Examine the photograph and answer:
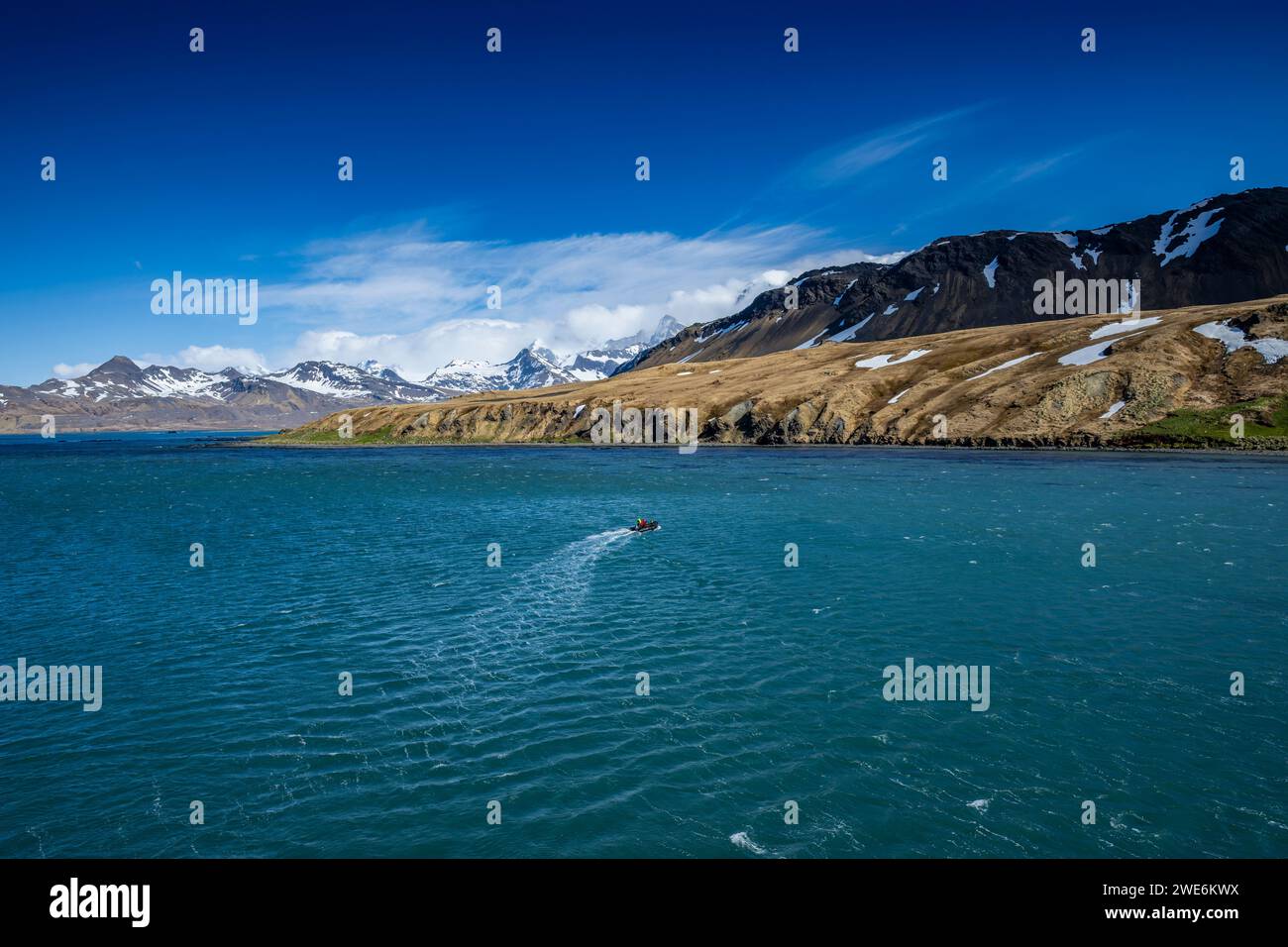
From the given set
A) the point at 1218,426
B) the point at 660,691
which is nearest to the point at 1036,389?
the point at 1218,426

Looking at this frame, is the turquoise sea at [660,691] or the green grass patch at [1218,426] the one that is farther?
the green grass patch at [1218,426]

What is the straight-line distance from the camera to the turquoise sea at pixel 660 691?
18.6 m

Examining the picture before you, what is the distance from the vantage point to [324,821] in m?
18.8

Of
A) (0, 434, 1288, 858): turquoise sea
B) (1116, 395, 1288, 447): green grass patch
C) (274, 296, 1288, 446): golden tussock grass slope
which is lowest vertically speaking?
(0, 434, 1288, 858): turquoise sea

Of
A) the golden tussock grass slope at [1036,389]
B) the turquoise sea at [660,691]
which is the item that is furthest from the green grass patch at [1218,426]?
the turquoise sea at [660,691]

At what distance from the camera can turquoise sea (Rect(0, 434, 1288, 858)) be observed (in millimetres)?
18594

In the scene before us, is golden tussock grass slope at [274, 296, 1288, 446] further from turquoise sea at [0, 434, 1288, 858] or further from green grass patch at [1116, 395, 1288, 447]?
turquoise sea at [0, 434, 1288, 858]

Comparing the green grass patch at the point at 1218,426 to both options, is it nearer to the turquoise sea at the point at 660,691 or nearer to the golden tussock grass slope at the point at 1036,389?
the golden tussock grass slope at the point at 1036,389

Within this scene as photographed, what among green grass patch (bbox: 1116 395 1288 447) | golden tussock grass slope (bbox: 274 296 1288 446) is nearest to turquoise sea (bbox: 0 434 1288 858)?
green grass patch (bbox: 1116 395 1288 447)

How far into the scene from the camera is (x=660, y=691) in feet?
89.2

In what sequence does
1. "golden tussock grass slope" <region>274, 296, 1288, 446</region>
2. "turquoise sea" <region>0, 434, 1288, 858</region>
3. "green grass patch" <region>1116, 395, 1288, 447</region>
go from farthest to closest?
"golden tussock grass slope" <region>274, 296, 1288, 446</region> → "green grass patch" <region>1116, 395, 1288, 447</region> → "turquoise sea" <region>0, 434, 1288, 858</region>

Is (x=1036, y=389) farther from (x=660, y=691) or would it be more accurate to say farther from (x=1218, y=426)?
(x=660, y=691)
